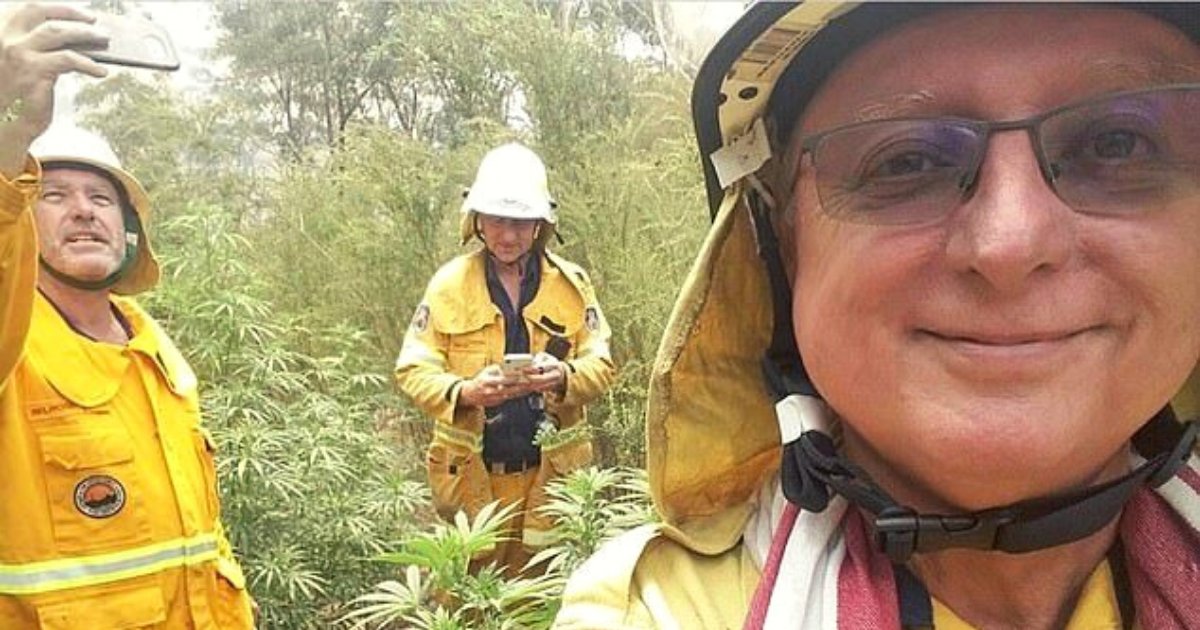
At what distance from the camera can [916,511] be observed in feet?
3.24

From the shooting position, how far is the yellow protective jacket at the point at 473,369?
4.37 m

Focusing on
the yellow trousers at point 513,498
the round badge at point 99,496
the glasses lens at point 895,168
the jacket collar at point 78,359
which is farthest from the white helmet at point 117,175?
the glasses lens at point 895,168

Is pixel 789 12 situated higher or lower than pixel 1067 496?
higher

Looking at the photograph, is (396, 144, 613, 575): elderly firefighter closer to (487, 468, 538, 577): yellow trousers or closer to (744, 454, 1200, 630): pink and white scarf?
(487, 468, 538, 577): yellow trousers

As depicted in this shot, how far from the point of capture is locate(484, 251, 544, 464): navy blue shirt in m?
4.38

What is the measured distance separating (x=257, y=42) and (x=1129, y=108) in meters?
7.58

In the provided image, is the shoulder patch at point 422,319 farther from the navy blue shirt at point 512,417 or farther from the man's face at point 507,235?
the man's face at point 507,235

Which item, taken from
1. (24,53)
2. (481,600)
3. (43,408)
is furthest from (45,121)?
(481,600)

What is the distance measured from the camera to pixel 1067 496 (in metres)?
0.96

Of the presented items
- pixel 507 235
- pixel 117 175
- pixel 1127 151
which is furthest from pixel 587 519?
pixel 1127 151

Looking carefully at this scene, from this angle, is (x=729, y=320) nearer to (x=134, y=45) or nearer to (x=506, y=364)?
(x=134, y=45)

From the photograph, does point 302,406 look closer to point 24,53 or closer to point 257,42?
point 24,53

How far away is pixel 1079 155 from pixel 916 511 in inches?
13.1

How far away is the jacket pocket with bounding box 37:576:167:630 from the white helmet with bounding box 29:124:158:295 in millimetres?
865
